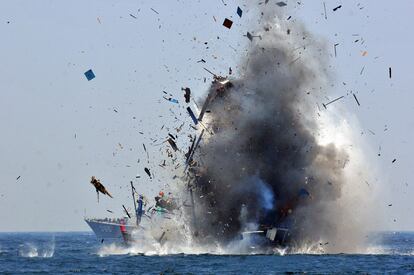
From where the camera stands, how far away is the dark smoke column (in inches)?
4414

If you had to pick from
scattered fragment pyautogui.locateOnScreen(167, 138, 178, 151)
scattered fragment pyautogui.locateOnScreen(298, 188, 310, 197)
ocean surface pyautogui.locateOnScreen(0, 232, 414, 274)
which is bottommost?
ocean surface pyautogui.locateOnScreen(0, 232, 414, 274)

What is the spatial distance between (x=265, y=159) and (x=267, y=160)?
286 mm

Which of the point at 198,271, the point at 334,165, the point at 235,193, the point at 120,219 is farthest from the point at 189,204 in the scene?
the point at 120,219

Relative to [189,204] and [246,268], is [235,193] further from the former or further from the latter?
[246,268]

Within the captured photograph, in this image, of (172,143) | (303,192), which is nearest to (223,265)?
(303,192)

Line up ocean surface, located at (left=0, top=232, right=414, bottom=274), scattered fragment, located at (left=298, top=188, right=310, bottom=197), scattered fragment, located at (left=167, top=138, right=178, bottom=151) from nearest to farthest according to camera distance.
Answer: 1. ocean surface, located at (left=0, top=232, right=414, bottom=274)
2. scattered fragment, located at (left=298, top=188, right=310, bottom=197)
3. scattered fragment, located at (left=167, top=138, right=178, bottom=151)

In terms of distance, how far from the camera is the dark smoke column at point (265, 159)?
112 meters

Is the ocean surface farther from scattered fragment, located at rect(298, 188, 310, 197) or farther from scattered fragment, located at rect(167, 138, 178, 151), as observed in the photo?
scattered fragment, located at rect(167, 138, 178, 151)

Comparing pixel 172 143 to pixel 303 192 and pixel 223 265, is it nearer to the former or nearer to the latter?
pixel 303 192

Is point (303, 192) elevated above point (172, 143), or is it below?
below

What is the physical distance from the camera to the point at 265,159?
114 m

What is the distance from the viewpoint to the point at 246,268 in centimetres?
9125

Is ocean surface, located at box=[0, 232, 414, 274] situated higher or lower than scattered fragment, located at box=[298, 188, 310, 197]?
lower

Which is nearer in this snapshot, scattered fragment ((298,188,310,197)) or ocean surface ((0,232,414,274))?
ocean surface ((0,232,414,274))
